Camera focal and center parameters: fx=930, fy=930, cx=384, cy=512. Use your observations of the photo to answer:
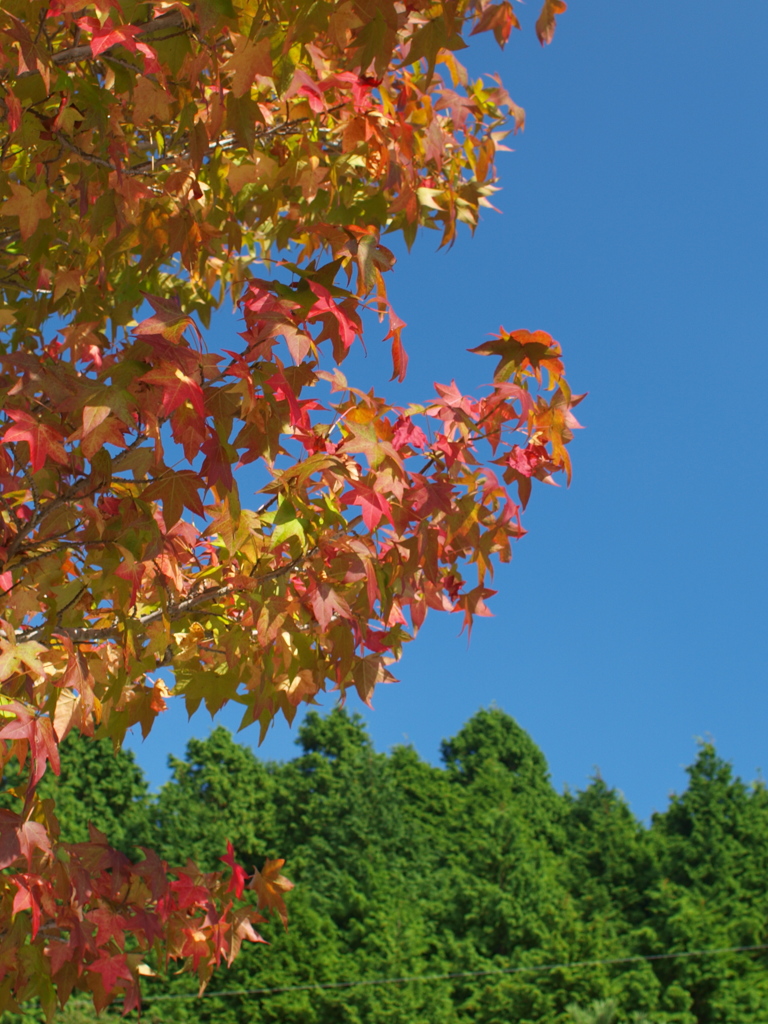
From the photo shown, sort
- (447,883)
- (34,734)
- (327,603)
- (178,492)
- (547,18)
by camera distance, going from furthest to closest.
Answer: (447,883), (547,18), (327,603), (178,492), (34,734)

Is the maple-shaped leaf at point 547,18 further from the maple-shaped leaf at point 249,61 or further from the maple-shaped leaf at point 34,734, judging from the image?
the maple-shaped leaf at point 34,734

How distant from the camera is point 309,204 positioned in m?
3.22

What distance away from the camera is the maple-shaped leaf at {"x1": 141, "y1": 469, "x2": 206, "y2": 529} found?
1.95 m

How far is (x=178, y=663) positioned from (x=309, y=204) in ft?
5.32

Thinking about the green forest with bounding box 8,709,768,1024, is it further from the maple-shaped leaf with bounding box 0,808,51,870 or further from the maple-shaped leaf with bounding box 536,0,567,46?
the maple-shaped leaf with bounding box 536,0,567,46

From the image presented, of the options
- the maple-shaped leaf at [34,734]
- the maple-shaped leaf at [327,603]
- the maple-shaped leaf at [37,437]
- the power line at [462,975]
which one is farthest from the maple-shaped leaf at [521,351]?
the power line at [462,975]

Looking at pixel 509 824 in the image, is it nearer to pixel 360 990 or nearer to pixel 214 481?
pixel 360 990

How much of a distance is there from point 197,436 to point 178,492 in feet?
0.60

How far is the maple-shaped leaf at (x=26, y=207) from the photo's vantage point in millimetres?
2449

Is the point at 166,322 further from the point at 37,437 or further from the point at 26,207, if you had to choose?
the point at 26,207

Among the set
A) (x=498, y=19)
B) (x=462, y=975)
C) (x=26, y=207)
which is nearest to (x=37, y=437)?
(x=26, y=207)

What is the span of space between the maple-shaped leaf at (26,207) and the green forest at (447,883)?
32.9ft

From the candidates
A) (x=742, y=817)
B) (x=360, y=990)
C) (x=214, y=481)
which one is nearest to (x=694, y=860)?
(x=742, y=817)

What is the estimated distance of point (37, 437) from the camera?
1.97 metres
